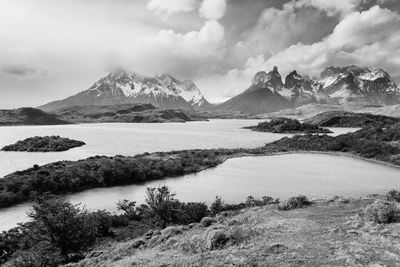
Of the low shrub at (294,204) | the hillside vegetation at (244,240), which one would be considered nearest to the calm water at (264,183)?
the hillside vegetation at (244,240)

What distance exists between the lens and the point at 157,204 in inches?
1448

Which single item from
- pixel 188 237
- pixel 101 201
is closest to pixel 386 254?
pixel 188 237

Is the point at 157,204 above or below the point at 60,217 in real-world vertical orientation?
below

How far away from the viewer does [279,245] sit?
19.1m

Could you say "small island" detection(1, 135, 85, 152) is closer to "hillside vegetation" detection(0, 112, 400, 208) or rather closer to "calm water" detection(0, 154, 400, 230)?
"hillside vegetation" detection(0, 112, 400, 208)

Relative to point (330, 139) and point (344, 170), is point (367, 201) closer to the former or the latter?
point (344, 170)

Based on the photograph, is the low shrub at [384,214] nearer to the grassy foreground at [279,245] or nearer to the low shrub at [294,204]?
the grassy foreground at [279,245]

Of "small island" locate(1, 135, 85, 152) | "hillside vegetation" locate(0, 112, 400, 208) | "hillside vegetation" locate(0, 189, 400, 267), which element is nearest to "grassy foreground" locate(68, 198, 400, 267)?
"hillside vegetation" locate(0, 189, 400, 267)

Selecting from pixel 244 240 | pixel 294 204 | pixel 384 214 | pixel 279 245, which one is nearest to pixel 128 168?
pixel 294 204

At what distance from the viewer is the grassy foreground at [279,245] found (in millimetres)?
17297

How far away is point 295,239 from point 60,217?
58.9 feet

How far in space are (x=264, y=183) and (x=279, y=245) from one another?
38829mm

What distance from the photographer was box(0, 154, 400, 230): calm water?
49344mm

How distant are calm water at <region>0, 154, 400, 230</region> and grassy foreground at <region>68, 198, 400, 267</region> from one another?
73.2 ft
